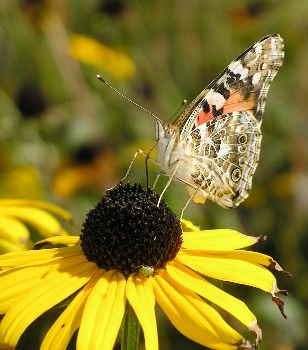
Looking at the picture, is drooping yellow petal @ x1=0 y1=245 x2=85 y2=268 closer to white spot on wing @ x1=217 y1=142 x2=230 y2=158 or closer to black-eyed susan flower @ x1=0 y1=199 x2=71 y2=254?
black-eyed susan flower @ x1=0 y1=199 x2=71 y2=254

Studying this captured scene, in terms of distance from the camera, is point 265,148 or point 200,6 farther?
point 200,6

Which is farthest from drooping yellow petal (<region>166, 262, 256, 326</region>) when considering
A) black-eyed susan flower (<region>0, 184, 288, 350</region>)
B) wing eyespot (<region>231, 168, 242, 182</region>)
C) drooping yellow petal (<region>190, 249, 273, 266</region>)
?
wing eyespot (<region>231, 168, 242, 182</region>)

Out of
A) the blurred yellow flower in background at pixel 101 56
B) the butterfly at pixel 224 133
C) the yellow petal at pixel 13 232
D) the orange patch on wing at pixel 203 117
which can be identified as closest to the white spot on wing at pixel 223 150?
the butterfly at pixel 224 133

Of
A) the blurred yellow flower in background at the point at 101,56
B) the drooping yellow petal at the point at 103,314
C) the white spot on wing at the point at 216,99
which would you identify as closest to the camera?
the drooping yellow petal at the point at 103,314

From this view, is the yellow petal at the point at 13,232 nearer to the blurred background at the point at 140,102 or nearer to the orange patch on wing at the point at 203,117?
the orange patch on wing at the point at 203,117

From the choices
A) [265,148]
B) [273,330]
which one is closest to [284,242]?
[273,330]

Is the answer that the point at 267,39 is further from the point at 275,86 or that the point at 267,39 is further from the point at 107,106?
the point at 275,86

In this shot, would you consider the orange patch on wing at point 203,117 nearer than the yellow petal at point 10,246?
Yes

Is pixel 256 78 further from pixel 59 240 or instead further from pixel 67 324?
pixel 67 324
